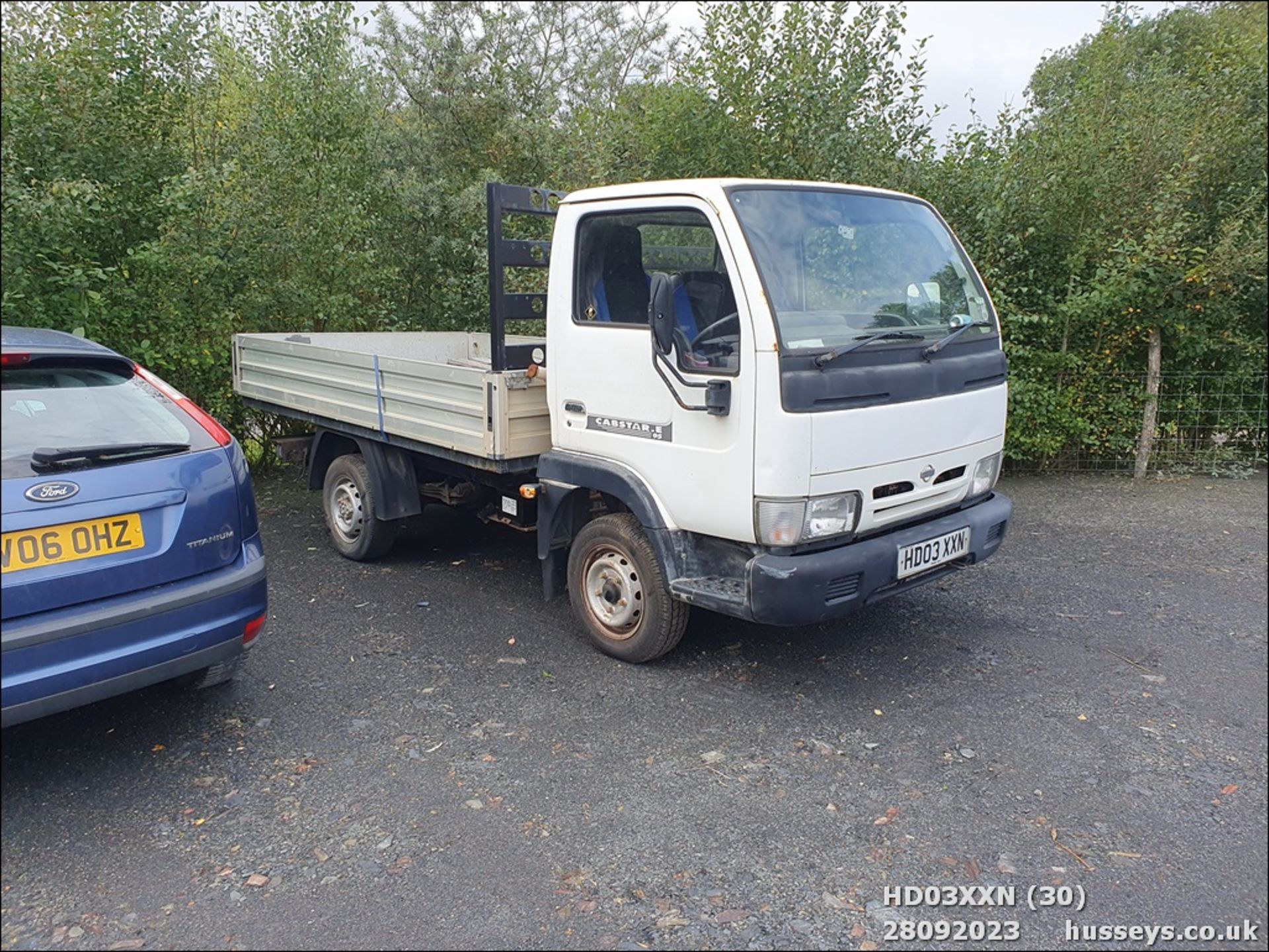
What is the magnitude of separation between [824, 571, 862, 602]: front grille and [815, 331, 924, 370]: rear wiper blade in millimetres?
907

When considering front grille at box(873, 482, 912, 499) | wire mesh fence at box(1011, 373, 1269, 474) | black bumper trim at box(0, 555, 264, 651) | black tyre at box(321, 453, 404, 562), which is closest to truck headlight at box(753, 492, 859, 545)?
front grille at box(873, 482, 912, 499)

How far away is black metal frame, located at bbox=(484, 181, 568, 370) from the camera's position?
485 centimetres

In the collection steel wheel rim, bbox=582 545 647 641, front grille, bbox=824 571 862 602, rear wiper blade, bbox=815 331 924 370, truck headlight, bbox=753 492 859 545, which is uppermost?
rear wiper blade, bbox=815 331 924 370

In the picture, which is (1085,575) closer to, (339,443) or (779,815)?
(779,815)

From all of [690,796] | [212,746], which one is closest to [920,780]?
[690,796]

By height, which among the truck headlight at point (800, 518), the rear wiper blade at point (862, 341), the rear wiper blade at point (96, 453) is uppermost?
the rear wiper blade at point (862, 341)

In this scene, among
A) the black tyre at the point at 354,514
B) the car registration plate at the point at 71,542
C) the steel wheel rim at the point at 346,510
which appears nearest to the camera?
the car registration plate at the point at 71,542

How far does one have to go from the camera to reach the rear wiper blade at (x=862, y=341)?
373 cm

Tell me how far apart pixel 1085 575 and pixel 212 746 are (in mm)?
5226

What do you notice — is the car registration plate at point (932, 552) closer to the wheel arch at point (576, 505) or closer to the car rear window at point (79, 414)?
the wheel arch at point (576, 505)

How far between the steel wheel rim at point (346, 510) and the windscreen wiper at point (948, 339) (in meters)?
3.86

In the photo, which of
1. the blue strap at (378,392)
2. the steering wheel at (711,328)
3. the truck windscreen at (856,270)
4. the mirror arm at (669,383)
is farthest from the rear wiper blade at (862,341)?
the blue strap at (378,392)

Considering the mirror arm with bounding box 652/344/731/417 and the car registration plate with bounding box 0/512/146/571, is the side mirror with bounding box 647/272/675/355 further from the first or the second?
the car registration plate with bounding box 0/512/146/571

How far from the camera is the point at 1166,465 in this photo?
861 centimetres
